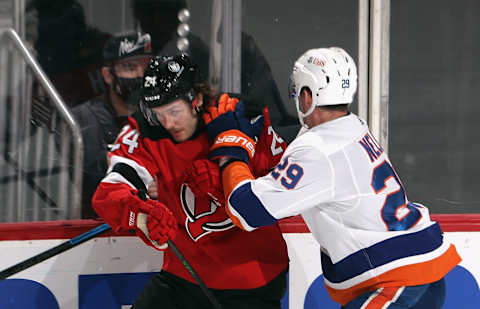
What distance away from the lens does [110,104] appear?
2.78 meters

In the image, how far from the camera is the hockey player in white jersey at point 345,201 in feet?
5.90

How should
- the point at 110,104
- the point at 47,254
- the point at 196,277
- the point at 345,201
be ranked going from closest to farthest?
the point at 345,201 < the point at 196,277 < the point at 47,254 < the point at 110,104

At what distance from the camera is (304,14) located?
272cm

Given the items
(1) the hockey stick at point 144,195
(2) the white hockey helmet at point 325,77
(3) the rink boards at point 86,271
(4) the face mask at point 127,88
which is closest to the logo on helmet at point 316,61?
(2) the white hockey helmet at point 325,77

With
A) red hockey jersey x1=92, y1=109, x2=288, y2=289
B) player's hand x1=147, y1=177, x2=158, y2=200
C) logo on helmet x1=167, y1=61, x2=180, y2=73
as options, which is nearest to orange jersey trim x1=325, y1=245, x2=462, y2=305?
red hockey jersey x1=92, y1=109, x2=288, y2=289

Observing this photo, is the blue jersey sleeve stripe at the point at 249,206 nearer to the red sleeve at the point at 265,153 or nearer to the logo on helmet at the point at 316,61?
the red sleeve at the point at 265,153

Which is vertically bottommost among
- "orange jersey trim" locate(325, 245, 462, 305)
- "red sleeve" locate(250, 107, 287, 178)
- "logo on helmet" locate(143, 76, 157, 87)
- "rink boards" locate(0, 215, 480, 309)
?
"rink boards" locate(0, 215, 480, 309)

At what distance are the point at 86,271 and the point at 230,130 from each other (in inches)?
36.8

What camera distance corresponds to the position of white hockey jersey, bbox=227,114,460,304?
179 cm

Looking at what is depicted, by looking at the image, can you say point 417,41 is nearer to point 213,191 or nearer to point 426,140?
point 426,140

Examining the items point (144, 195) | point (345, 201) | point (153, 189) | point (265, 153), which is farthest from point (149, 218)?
point (345, 201)

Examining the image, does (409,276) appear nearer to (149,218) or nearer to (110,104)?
(149,218)

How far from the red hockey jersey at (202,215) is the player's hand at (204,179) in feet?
0.35

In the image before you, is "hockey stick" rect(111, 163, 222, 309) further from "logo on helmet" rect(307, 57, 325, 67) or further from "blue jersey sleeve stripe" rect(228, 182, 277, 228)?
"logo on helmet" rect(307, 57, 325, 67)
